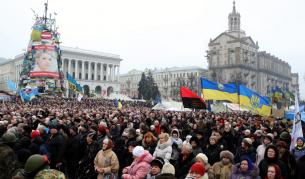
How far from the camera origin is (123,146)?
27.0ft

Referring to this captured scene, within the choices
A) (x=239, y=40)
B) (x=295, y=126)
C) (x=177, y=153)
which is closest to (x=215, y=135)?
(x=177, y=153)

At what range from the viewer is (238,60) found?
84.8 m

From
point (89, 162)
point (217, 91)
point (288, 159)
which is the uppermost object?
point (217, 91)

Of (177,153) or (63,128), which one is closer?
(177,153)

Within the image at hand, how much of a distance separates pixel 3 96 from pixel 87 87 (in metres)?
61.7

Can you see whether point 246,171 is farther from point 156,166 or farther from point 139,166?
point 139,166

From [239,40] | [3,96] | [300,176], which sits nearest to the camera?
[300,176]

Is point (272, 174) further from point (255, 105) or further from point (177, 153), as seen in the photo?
point (255, 105)

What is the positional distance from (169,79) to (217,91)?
96379mm

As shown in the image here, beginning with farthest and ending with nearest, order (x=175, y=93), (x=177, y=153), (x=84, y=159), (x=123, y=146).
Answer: (x=175, y=93)
(x=123, y=146)
(x=84, y=159)
(x=177, y=153)

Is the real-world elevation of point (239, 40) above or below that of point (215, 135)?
above

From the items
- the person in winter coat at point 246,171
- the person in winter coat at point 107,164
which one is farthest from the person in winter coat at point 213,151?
the person in winter coat at point 107,164

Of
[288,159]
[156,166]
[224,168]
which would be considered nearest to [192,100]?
[288,159]

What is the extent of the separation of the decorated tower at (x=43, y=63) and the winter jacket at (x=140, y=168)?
35.6 meters
